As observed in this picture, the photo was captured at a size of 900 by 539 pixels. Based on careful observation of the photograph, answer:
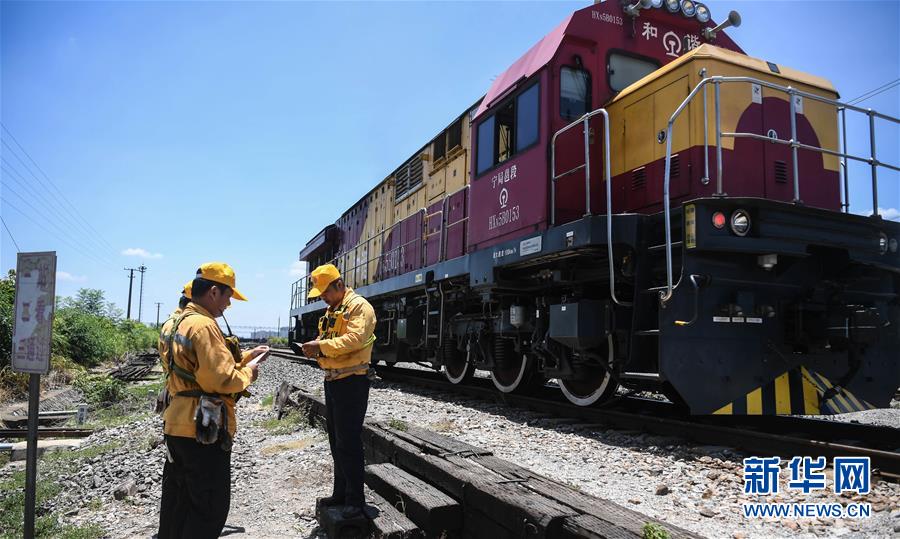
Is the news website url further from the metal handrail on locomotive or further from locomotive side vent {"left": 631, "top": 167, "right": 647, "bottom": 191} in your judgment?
locomotive side vent {"left": 631, "top": 167, "right": 647, "bottom": 191}

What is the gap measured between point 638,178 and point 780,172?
132cm

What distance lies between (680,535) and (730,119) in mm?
4377

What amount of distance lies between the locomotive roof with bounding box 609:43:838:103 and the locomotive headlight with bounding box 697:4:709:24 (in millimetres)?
1418

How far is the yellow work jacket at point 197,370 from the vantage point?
9.34ft

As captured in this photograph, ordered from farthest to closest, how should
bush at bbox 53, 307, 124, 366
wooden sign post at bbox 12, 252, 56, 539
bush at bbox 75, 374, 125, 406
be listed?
bush at bbox 53, 307, 124, 366 → bush at bbox 75, 374, 125, 406 → wooden sign post at bbox 12, 252, 56, 539

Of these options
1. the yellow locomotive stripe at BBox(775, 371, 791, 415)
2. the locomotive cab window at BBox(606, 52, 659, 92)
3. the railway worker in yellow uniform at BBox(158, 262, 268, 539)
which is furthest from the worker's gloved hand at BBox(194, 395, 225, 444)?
the locomotive cab window at BBox(606, 52, 659, 92)

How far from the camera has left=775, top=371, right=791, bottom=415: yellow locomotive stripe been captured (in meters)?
5.37

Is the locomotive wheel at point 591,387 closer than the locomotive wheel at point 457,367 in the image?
Yes

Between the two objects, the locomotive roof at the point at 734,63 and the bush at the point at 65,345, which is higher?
the locomotive roof at the point at 734,63

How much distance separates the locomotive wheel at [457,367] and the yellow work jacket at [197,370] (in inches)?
284

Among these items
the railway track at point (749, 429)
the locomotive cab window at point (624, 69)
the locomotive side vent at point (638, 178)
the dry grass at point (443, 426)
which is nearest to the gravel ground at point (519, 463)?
the dry grass at point (443, 426)

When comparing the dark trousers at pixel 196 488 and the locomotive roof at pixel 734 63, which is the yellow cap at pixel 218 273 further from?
the locomotive roof at pixel 734 63

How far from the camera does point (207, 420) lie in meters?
2.80

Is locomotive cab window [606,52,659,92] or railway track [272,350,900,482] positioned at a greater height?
locomotive cab window [606,52,659,92]
